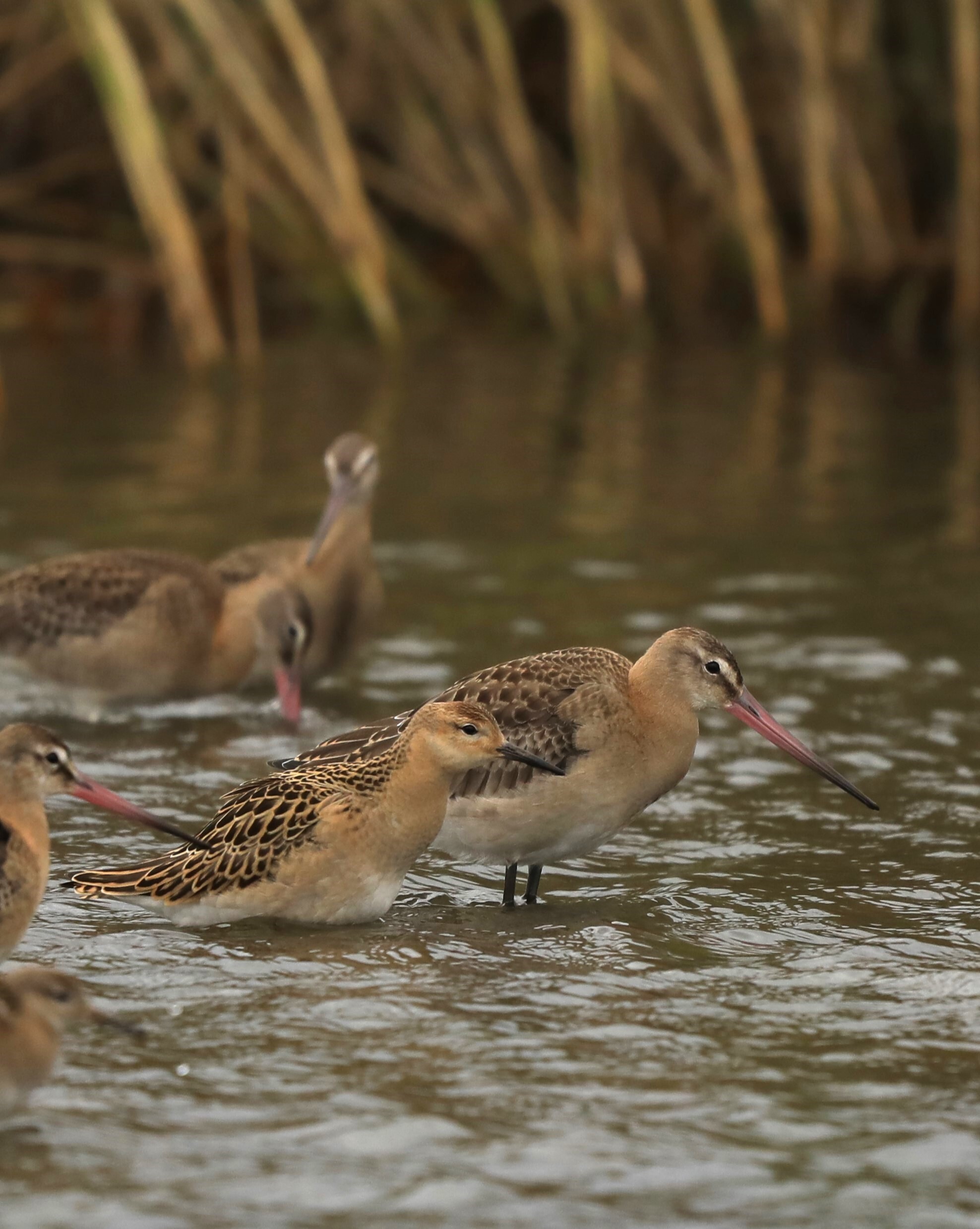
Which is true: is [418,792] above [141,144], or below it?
below

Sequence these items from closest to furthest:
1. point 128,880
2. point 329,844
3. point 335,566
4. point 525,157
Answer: point 329,844, point 128,880, point 335,566, point 525,157

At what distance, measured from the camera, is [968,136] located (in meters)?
15.5

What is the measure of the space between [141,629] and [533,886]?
2.68 metres

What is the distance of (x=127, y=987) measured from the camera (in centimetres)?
523

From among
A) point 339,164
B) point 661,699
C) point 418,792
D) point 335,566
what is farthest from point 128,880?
point 339,164

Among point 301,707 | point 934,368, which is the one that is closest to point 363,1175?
point 301,707

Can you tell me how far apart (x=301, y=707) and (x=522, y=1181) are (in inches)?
182

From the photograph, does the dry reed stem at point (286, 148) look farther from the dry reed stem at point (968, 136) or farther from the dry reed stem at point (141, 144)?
the dry reed stem at point (968, 136)

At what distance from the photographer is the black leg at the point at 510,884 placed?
20.1ft

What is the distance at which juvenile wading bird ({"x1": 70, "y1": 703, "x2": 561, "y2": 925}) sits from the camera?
223 inches

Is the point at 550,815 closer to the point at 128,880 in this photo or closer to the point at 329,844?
the point at 329,844

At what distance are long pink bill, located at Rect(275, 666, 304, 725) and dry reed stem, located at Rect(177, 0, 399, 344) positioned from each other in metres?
6.40

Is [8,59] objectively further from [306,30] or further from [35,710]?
[35,710]

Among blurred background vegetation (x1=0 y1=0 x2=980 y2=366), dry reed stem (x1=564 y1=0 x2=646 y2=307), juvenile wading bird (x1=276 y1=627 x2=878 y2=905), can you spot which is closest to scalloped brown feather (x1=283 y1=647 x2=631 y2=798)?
juvenile wading bird (x1=276 y1=627 x2=878 y2=905)
